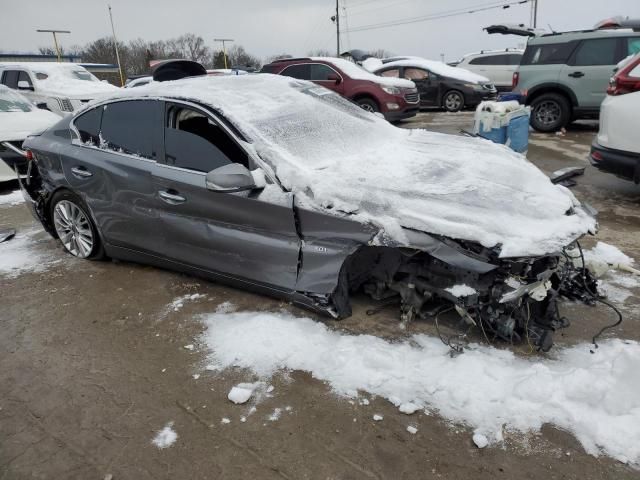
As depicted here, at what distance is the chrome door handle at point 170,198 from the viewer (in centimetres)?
341

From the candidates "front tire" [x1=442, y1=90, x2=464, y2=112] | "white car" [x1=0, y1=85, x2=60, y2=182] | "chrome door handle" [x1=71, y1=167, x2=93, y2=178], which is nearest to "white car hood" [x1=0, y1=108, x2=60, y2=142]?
"white car" [x1=0, y1=85, x2=60, y2=182]

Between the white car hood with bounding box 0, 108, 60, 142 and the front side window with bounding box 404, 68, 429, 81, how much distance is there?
9567 millimetres

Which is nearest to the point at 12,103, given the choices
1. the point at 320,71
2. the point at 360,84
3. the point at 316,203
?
the point at 320,71

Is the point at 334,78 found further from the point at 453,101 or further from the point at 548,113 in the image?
the point at 548,113

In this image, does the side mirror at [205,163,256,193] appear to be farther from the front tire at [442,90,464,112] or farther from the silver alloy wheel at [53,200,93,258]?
the front tire at [442,90,464,112]

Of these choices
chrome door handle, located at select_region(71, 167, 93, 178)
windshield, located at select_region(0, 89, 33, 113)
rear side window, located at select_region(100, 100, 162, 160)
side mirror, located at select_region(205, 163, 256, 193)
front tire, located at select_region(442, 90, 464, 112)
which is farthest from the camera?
front tire, located at select_region(442, 90, 464, 112)

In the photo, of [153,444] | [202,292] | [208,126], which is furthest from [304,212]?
[153,444]

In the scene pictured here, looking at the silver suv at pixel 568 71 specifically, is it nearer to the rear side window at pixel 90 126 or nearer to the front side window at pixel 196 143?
the front side window at pixel 196 143

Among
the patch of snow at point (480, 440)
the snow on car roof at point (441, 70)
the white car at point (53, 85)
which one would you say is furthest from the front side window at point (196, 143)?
the snow on car roof at point (441, 70)

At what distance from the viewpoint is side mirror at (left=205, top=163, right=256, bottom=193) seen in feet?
9.63

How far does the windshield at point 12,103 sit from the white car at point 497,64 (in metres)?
13.1

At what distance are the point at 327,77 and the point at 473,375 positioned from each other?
9775 mm

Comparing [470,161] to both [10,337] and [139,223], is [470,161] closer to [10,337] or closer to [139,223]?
[139,223]

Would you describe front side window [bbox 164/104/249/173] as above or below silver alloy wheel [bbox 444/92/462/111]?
above
